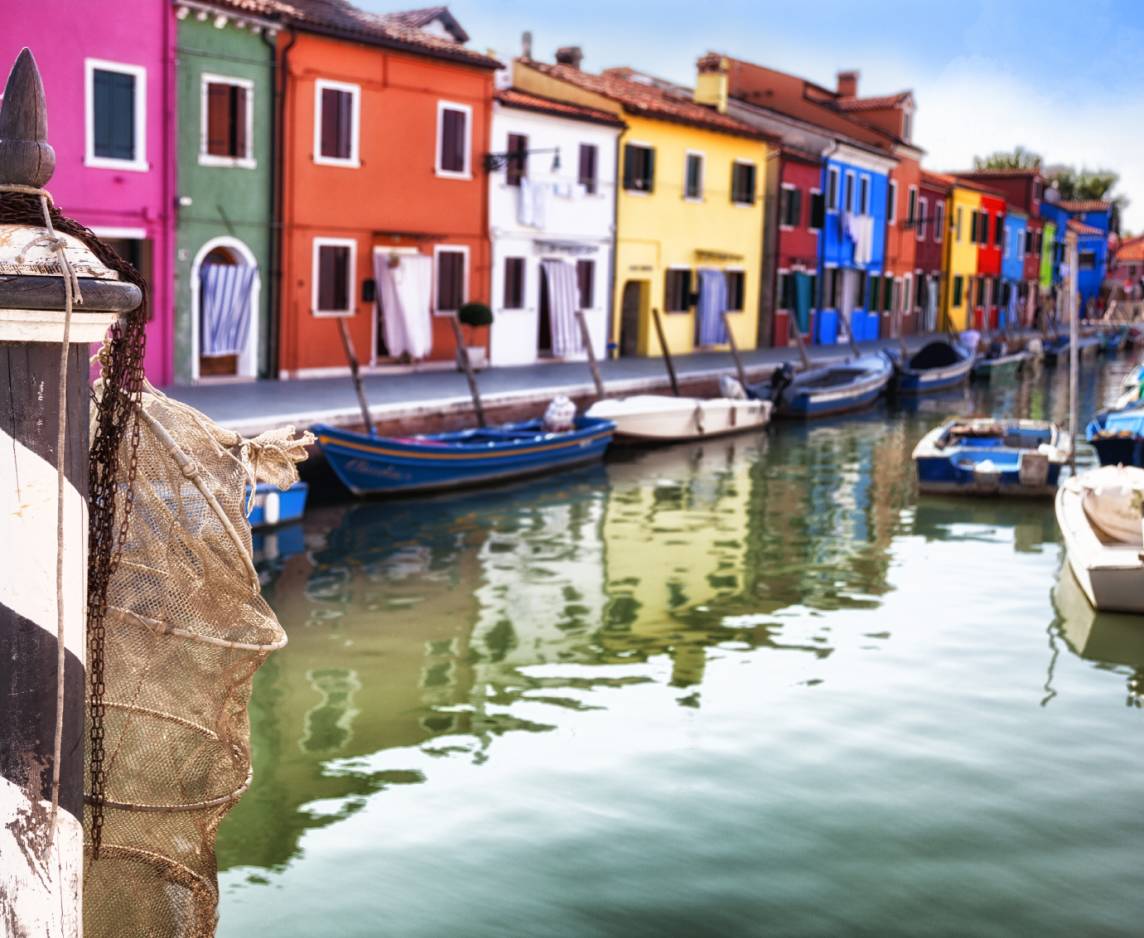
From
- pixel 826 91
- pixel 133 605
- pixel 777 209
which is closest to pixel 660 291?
pixel 777 209

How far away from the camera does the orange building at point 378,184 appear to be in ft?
76.1

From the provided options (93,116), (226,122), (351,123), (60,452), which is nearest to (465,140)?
(351,123)

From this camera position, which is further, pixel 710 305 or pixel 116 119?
pixel 710 305

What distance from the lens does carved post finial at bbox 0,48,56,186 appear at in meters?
2.97

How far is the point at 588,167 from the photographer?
30703mm

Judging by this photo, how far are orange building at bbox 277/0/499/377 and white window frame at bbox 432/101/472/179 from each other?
1.1 inches

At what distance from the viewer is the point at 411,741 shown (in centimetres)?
898

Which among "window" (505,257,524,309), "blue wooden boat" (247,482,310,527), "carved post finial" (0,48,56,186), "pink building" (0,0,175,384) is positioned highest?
"pink building" (0,0,175,384)

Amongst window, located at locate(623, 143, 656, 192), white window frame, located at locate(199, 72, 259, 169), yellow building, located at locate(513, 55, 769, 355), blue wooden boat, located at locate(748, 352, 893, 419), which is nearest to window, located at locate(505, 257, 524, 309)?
yellow building, located at locate(513, 55, 769, 355)

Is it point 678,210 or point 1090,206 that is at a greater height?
point 1090,206

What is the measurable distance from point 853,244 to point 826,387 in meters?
14.9

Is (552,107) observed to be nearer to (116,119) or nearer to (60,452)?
(116,119)

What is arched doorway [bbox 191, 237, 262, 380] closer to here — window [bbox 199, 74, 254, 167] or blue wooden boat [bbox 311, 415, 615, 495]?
window [bbox 199, 74, 254, 167]

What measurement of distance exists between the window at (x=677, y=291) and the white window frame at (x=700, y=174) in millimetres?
1804
